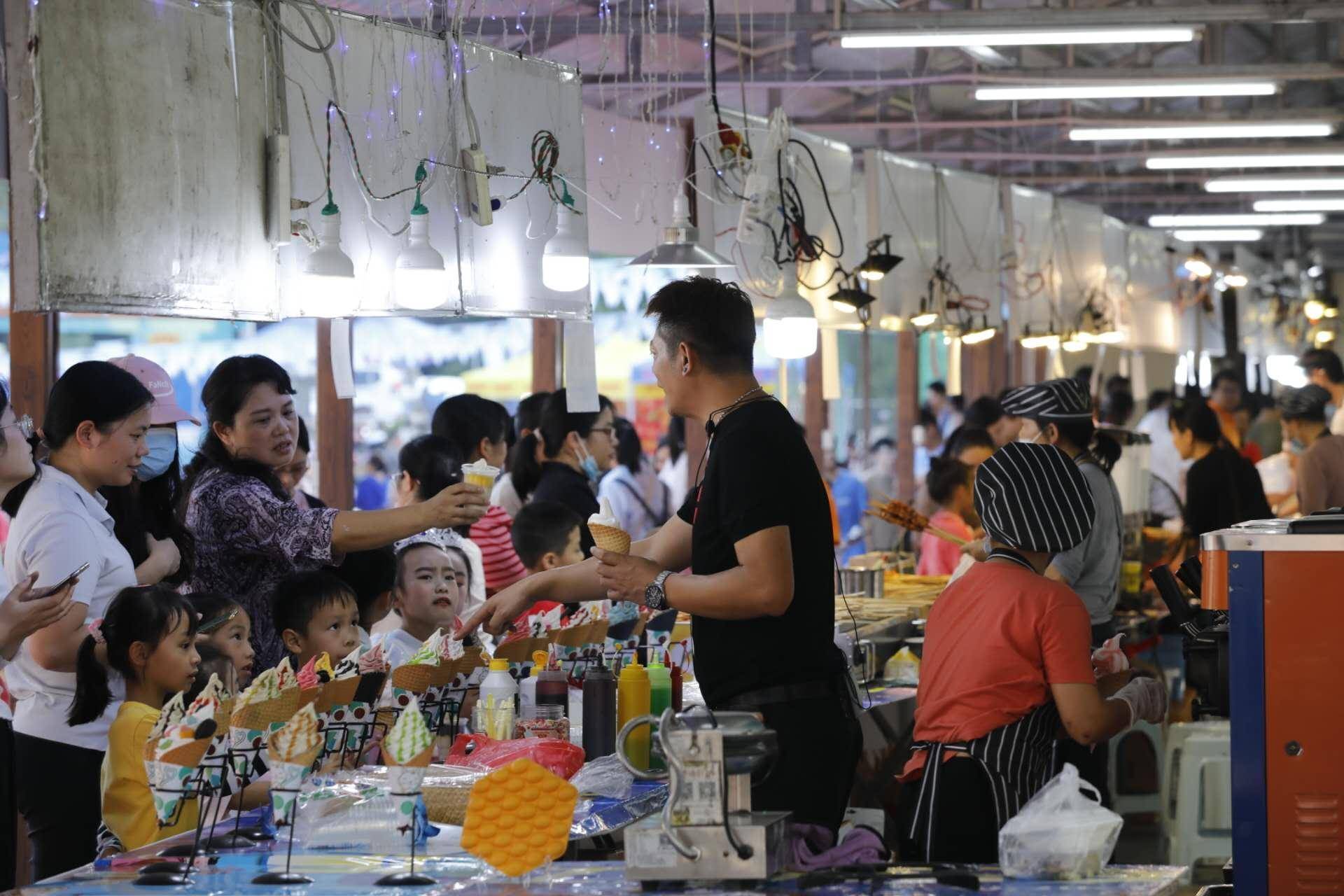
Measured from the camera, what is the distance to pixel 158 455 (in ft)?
15.0

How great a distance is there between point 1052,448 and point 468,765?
1.41 metres

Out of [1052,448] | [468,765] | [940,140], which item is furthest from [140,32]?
[940,140]

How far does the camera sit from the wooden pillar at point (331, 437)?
7922 millimetres

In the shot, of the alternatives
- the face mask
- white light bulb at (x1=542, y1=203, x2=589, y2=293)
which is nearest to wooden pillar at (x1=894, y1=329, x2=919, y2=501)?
the face mask

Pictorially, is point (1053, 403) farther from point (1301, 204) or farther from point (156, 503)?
point (1301, 204)

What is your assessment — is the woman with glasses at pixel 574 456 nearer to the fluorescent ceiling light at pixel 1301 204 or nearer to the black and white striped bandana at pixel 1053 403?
the black and white striped bandana at pixel 1053 403

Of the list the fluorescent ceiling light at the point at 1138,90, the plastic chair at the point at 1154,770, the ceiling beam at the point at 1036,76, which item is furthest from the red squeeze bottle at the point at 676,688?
the fluorescent ceiling light at the point at 1138,90

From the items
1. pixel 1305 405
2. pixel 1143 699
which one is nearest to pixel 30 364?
pixel 1143 699

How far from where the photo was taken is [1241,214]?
14.5m

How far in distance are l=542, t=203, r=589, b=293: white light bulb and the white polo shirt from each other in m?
1.67

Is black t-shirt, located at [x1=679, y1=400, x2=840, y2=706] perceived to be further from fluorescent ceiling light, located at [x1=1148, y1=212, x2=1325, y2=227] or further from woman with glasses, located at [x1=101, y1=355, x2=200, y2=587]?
fluorescent ceiling light, located at [x1=1148, y1=212, x2=1325, y2=227]

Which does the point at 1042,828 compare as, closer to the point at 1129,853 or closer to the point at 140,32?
the point at 140,32

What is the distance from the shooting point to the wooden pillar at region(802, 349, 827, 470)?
12.0 m

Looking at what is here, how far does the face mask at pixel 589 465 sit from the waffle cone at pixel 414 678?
3.02 meters
